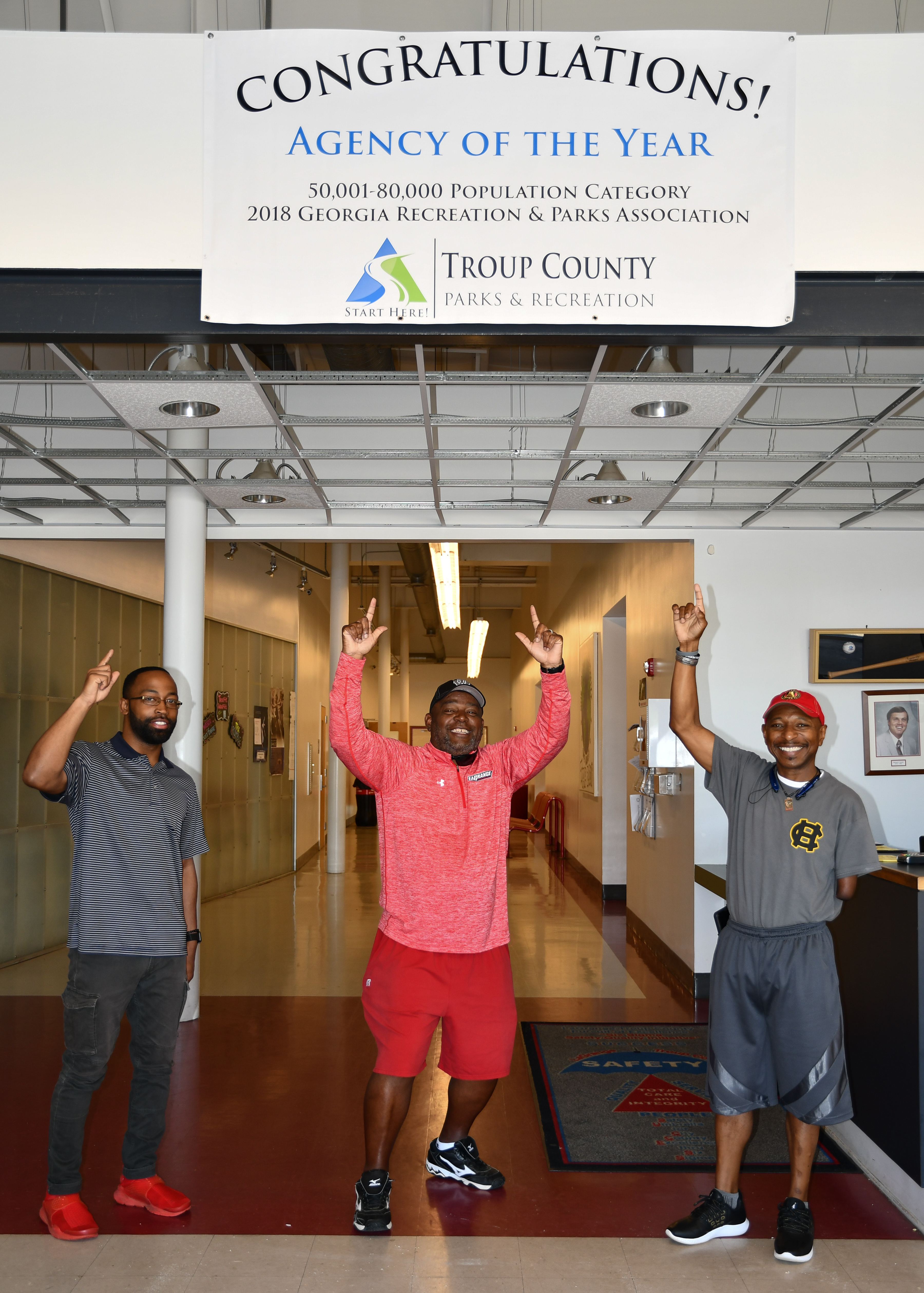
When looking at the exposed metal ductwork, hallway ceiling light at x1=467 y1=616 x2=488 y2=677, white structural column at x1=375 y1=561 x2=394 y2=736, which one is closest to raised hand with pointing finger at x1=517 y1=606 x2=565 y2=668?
the exposed metal ductwork

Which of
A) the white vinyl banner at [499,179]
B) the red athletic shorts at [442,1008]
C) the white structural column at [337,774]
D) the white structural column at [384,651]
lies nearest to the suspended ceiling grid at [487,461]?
the white vinyl banner at [499,179]

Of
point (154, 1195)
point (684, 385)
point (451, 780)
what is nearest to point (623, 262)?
point (684, 385)

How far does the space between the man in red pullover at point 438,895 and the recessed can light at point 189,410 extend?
157cm

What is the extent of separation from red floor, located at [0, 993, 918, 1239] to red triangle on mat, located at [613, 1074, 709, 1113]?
433mm

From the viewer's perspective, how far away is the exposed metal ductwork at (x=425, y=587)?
12.1 m

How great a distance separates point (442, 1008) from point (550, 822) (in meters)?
12.5

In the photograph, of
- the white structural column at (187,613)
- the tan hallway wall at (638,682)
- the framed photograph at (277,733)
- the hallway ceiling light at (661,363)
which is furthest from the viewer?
the framed photograph at (277,733)

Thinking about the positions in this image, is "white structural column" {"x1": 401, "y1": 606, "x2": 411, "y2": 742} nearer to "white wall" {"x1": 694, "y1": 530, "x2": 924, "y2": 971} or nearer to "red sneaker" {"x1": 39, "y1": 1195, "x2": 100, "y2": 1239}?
"white wall" {"x1": 694, "y1": 530, "x2": 924, "y2": 971}

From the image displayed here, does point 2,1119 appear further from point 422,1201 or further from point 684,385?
point 684,385

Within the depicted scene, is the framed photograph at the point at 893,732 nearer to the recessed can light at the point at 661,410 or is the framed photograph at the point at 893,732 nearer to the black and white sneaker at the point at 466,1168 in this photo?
the recessed can light at the point at 661,410

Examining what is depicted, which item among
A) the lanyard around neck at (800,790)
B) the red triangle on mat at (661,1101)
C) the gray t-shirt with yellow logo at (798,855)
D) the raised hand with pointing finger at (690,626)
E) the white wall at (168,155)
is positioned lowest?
the red triangle on mat at (661,1101)

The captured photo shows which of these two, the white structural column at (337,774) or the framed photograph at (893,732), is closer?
the framed photograph at (893,732)

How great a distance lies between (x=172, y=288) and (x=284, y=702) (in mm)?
9063

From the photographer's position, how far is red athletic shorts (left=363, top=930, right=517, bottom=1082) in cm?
316
